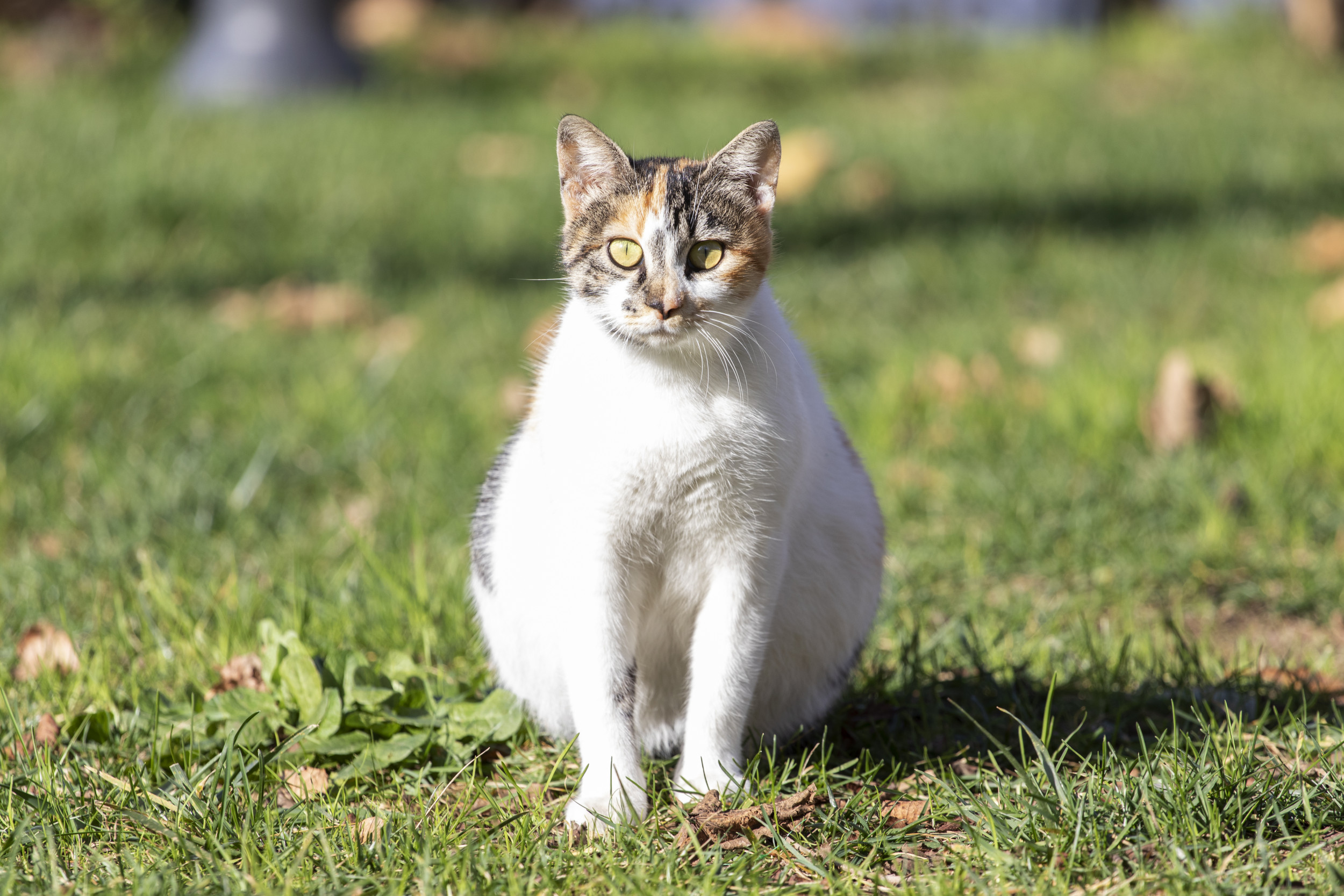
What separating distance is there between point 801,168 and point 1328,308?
100 inches

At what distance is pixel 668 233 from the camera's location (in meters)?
2.00

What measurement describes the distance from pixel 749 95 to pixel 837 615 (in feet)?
20.6

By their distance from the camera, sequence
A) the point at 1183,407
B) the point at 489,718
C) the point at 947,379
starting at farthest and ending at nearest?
the point at 947,379 → the point at 1183,407 → the point at 489,718

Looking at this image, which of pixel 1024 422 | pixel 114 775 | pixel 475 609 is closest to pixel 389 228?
pixel 1024 422

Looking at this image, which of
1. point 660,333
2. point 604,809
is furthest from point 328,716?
point 660,333

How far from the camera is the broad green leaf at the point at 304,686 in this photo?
227 cm

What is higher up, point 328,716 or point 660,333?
point 660,333

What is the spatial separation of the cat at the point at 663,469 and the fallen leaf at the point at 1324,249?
13.2 ft

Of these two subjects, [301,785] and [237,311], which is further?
[237,311]

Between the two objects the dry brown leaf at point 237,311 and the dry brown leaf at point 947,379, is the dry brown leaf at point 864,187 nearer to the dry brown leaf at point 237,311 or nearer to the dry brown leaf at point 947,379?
the dry brown leaf at point 947,379

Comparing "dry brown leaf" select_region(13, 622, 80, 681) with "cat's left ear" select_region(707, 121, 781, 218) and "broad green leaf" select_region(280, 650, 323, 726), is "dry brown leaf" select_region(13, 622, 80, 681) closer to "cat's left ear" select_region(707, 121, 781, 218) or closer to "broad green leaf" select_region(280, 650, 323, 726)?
"broad green leaf" select_region(280, 650, 323, 726)

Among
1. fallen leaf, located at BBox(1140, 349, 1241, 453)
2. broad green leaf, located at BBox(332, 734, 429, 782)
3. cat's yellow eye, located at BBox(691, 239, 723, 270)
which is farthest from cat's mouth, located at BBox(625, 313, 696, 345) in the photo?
fallen leaf, located at BBox(1140, 349, 1241, 453)

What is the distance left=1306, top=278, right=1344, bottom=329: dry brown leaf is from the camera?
4.58 meters

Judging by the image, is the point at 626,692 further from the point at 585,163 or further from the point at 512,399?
the point at 512,399
